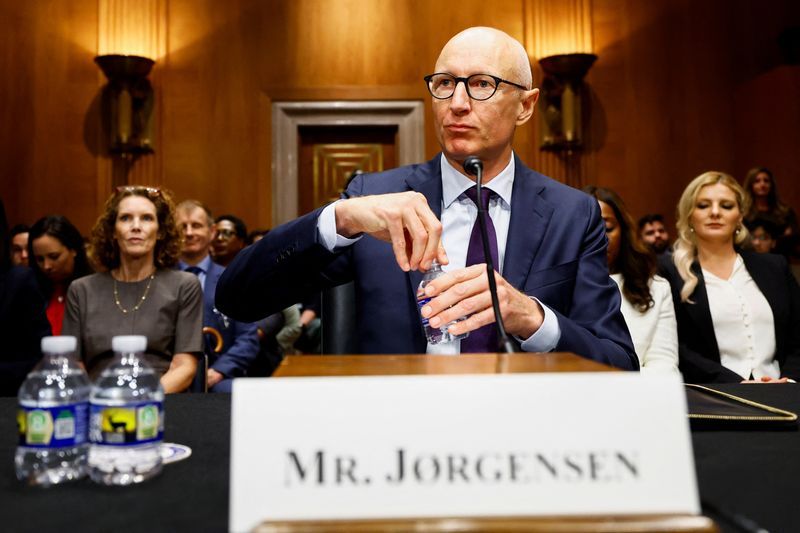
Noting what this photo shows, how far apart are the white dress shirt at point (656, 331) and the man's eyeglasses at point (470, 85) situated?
1.64m

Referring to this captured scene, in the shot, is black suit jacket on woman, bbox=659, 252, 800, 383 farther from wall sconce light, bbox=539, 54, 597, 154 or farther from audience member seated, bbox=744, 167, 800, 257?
wall sconce light, bbox=539, 54, 597, 154

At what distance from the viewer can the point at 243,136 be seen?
672 cm

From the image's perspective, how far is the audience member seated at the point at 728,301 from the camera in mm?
3412

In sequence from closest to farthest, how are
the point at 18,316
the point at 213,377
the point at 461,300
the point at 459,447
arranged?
the point at 459,447 < the point at 461,300 < the point at 18,316 < the point at 213,377

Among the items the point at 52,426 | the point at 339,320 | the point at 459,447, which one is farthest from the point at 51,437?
the point at 339,320

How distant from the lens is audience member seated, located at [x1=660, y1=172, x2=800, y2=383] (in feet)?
11.2

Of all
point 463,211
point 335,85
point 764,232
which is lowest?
point 463,211

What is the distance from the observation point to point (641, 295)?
3395 millimetres

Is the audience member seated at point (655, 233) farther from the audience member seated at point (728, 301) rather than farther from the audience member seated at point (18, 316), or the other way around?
the audience member seated at point (18, 316)

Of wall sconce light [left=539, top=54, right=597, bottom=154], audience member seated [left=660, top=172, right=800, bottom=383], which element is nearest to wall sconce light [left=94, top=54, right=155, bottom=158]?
wall sconce light [left=539, top=54, right=597, bottom=154]

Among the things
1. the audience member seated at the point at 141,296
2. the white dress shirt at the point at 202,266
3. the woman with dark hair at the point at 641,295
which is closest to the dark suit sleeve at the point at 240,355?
the white dress shirt at the point at 202,266

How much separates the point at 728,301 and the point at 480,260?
2.12m

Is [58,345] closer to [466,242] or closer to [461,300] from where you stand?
[461,300]

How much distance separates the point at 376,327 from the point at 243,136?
17.2ft
